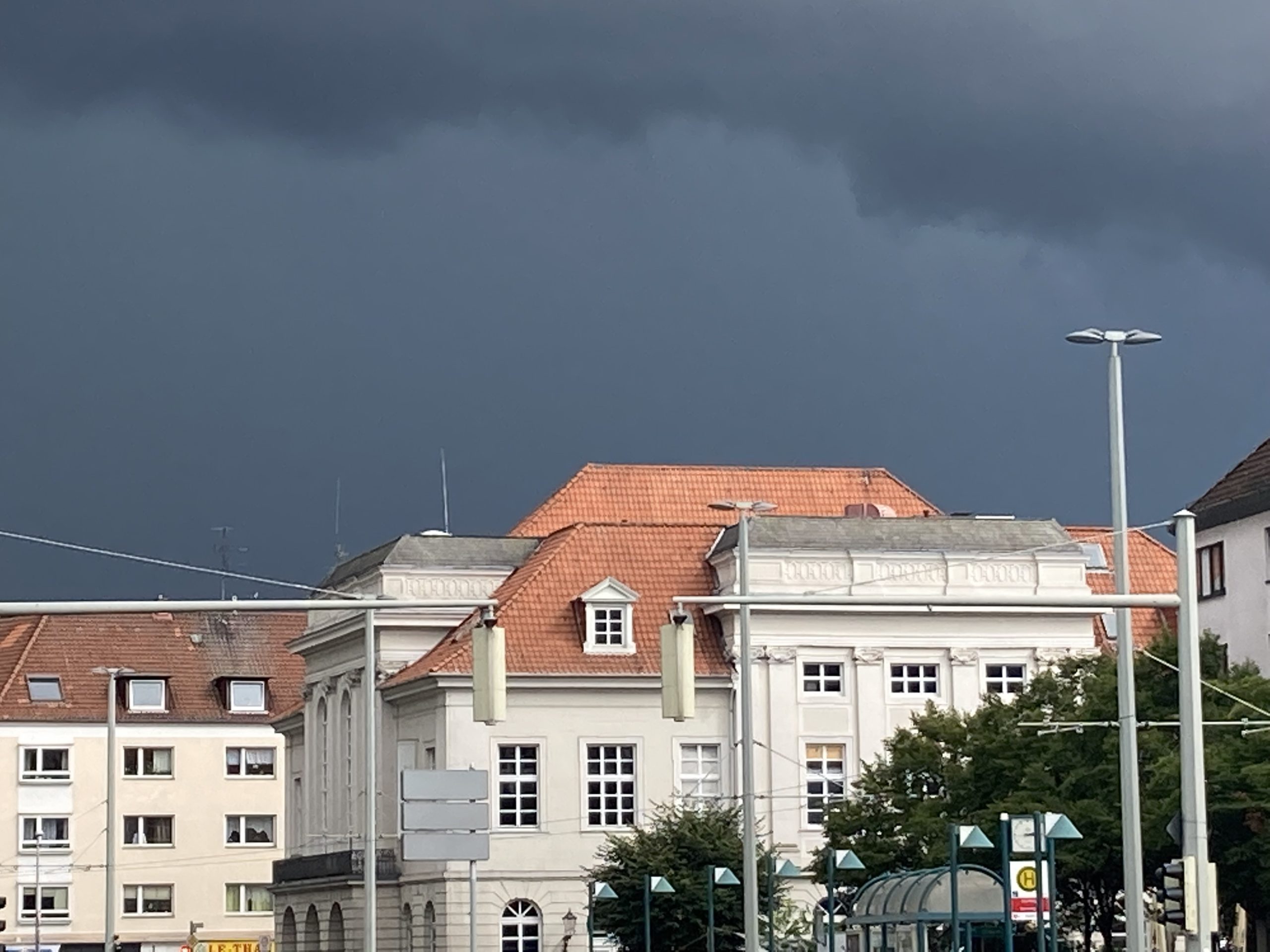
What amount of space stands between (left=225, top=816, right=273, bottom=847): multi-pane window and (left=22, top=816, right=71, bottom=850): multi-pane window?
6497mm

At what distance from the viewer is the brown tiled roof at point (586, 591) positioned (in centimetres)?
8500

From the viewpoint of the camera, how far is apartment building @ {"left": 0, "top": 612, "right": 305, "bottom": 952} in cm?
11712

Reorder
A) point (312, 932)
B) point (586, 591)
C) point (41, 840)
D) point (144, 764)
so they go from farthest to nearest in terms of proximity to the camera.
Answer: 1. point (144, 764)
2. point (41, 840)
3. point (312, 932)
4. point (586, 591)

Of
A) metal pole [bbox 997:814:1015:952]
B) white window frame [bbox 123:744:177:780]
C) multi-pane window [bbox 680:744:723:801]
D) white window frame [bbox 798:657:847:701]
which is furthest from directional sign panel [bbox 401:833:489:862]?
white window frame [bbox 123:744:177:780]

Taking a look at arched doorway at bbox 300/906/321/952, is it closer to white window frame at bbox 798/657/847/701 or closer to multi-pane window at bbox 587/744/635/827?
multi-pane window at bbox 587/744/635/827

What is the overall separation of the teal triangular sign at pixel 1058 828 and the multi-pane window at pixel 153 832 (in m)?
82.9

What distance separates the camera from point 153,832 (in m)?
119

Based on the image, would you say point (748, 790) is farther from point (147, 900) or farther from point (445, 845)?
point (147, 900)

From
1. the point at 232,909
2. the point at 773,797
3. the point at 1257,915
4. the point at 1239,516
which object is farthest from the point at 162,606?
the point at 232,909

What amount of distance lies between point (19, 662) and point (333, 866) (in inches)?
1255

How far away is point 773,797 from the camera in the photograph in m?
84.3

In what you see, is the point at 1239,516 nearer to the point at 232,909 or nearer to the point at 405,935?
the point at 405,935

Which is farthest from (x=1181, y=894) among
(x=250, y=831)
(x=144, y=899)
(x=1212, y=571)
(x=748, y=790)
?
(x=250, y=831)

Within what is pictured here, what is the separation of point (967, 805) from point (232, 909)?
201 ft
